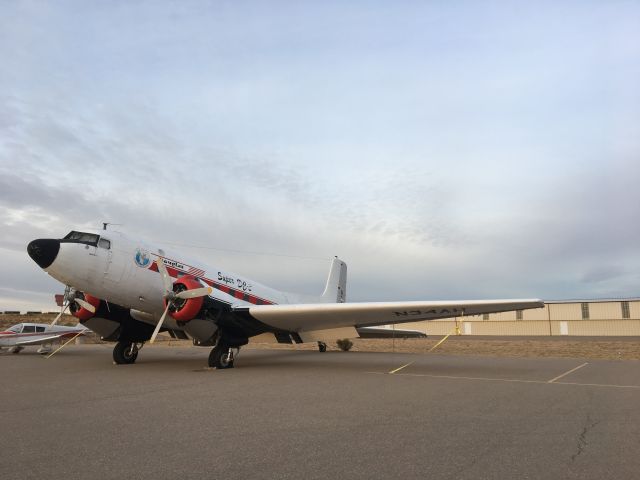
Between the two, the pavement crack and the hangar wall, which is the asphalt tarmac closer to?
the pavement crack

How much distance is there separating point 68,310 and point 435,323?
53.6 meters

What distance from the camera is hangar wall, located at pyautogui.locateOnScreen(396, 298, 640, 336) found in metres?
53.2

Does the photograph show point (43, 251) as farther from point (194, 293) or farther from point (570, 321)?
point (570, 321)

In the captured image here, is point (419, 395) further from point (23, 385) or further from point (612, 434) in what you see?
point (23, 385)

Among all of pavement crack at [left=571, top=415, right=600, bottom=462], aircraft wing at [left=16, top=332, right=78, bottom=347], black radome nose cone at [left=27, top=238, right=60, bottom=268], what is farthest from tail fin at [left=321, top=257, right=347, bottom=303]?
pavement crack at [left=571, top=415, right=600, bottom=462]

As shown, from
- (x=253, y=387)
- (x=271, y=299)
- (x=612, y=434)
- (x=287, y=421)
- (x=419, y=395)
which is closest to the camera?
(x=612, y=434)

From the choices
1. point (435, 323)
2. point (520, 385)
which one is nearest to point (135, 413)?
point (520, 385)

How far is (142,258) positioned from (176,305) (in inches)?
81.8

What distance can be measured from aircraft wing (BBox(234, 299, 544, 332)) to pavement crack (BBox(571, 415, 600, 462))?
657 centimetres

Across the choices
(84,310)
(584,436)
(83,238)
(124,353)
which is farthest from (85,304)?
(584,436)

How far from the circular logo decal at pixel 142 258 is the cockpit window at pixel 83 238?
1.38m

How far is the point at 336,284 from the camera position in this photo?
2742cm

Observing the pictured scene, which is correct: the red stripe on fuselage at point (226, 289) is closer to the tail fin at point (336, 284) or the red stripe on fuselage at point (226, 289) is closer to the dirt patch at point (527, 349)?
the tail fin at point (336, 284)

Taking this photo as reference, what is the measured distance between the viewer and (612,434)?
238 inches
